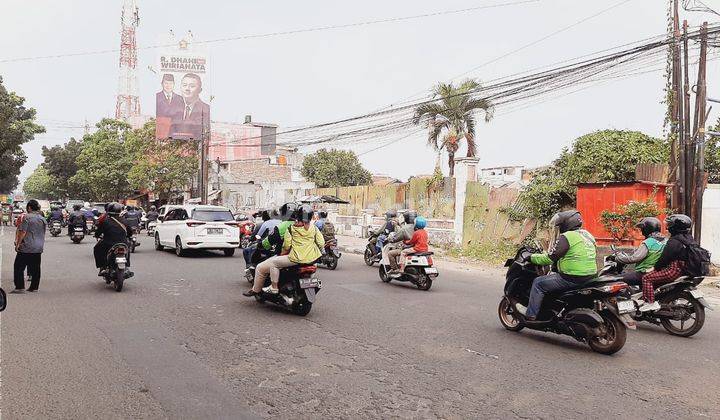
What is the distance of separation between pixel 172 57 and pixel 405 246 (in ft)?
175

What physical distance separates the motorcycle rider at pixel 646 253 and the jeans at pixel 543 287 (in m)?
1.37

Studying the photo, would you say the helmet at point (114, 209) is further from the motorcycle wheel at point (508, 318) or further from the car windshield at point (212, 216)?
the motorcycle wheel at point (508, 318)

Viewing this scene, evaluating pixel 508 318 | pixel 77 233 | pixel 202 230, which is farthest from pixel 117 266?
pixel 77 233

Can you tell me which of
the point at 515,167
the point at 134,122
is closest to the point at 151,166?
the point at 134,122

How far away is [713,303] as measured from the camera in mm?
10477

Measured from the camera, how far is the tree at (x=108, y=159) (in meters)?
50.0

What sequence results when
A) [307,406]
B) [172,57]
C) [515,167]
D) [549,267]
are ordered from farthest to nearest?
[172,57] < [515,167] < [549,267] < [307,406]

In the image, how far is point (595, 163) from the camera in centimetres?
1608

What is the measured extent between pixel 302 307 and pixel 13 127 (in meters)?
32.8

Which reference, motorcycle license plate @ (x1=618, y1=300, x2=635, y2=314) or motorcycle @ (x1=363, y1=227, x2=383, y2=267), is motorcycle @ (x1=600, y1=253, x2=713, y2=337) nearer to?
motorcycle license plate @ (x1=618, y1=300, x2=635, y2=314)

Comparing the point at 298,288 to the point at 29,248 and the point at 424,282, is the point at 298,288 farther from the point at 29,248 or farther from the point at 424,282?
the point at 29,248

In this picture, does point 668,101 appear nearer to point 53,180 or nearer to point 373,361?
point 373,361

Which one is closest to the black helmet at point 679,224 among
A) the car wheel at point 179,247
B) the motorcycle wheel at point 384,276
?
the motorcycle wheel at point 384,276

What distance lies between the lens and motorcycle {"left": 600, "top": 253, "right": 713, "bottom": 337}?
7.26 metres
